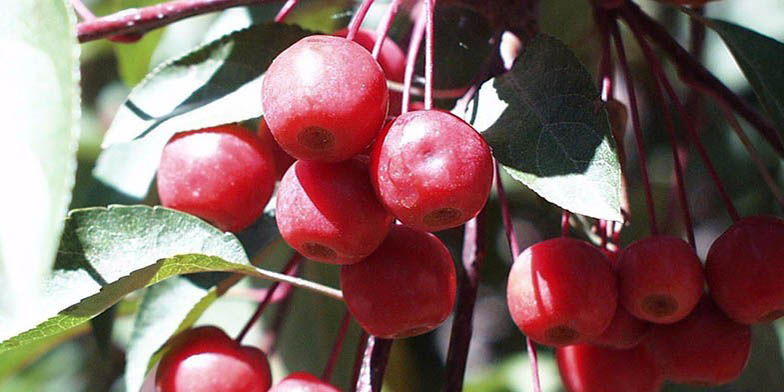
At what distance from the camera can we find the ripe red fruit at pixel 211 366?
3.24 feet

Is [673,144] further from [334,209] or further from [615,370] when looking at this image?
[334,209]

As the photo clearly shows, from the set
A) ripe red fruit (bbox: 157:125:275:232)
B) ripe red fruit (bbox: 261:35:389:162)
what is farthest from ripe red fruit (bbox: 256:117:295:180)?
ripe red fruit (bbox: 261:35:389:162)

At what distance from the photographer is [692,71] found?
3.72 feet

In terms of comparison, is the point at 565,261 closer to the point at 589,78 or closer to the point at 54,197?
the point at 589,78

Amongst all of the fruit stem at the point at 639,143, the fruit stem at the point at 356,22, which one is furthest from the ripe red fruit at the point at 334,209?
the fruit stem at the point at 639,143

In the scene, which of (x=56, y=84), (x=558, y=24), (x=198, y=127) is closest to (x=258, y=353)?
(x=198, y=127)

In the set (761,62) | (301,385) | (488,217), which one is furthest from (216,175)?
(488,217)

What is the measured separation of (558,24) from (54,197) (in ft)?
3.28

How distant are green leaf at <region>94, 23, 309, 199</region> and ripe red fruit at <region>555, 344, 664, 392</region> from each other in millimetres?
438

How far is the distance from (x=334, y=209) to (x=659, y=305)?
333 millimetres

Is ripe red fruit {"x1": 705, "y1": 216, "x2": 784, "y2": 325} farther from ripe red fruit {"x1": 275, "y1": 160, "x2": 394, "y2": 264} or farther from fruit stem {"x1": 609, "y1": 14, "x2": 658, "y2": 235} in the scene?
ripe red fruit {"x1": 275, "y1": 160, "x2": 394, "y2": 264}

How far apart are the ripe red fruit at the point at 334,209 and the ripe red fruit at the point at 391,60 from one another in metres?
0.24

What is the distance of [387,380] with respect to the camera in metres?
1.56

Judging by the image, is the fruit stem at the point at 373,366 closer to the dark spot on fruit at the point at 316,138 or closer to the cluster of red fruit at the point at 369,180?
the cluster of red fruit at the point at 369,180
